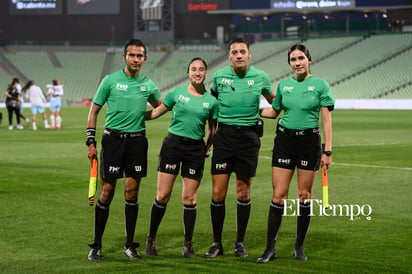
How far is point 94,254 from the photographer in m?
10.5

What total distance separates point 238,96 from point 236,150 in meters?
0.63

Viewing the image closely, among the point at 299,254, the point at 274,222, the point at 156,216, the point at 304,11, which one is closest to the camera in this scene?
the point at 299,254

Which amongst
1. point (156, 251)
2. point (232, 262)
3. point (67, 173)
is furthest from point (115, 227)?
point (67, 173)

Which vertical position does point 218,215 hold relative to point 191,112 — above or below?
below

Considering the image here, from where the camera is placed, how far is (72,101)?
78.2m

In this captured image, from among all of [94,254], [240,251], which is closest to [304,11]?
[240,251]

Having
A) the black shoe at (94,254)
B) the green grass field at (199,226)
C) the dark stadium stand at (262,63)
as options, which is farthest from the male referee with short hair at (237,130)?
the dark stadium stand at (262,63)

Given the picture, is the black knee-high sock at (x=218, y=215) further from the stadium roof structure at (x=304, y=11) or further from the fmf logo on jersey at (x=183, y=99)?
the stadium roof structure at (x=304, y=11)

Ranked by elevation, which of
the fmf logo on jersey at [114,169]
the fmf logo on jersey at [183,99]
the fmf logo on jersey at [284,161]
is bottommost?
the fmf logo on jersey at [114,169]

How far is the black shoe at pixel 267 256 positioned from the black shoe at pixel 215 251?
0.57 metres

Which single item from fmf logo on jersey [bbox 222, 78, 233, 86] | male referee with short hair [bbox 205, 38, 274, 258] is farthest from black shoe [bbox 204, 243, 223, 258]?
fmf logo on jersey [bbox 222, 78, 233, 86]

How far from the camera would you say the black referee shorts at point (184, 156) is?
35.5ft

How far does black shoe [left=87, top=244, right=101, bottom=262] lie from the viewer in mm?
10516

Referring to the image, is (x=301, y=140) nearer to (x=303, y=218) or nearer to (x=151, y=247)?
(x=303, y=218)
